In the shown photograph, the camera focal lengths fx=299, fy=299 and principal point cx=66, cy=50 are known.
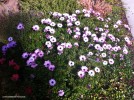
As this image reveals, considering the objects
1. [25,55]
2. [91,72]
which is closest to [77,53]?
[91,72]

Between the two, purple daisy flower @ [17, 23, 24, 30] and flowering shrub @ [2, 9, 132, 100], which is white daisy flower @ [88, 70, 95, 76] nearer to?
flowering shrub @ [2, 9, 132, 100]

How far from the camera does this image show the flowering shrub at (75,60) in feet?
15.1

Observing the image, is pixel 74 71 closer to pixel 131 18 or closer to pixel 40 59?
pixel 40 59

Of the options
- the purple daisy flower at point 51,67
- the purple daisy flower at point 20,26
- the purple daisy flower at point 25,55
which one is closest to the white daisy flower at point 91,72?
the purple daisy flower at point 51,67

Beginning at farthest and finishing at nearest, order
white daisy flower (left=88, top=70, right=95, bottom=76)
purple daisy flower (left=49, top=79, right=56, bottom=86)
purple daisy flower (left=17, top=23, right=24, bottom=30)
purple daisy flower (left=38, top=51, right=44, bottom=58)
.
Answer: purple daisy flower (left=17, top=23, right=24, bottom=30) < purple daisy flower (left=38, top=51, right=44, bottom=58) < white daisy flower (left=88, top=70, right=95, bottom=76) < purple daisy flower (left=49, top=79, right=56, bottom=86)

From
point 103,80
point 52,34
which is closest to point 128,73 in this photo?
point 103,80

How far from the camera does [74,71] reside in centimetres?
480

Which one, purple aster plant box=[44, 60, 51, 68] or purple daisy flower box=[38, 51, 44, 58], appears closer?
purple aster plant box=[44, 60, 51, 68]

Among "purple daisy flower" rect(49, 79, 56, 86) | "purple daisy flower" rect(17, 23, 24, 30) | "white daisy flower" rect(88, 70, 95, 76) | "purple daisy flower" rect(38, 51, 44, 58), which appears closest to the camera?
"purple daisy flower" rect(49, 79, 56, 86)

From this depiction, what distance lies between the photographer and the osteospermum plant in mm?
4633

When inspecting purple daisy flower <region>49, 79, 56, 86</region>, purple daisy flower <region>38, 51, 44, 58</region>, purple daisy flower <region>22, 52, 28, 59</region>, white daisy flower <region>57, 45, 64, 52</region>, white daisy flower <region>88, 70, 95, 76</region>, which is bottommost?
purple daisy flower <region>49, 79, 56, 86</region>

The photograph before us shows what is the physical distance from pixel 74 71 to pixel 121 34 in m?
1.53

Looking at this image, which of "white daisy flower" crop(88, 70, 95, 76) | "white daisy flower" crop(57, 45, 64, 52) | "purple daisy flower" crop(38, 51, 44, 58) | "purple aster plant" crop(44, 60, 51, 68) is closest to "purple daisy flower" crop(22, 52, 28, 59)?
"purple daisy flower" crop(38, 51, 44, 58)

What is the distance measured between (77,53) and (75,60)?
205 millimetres
